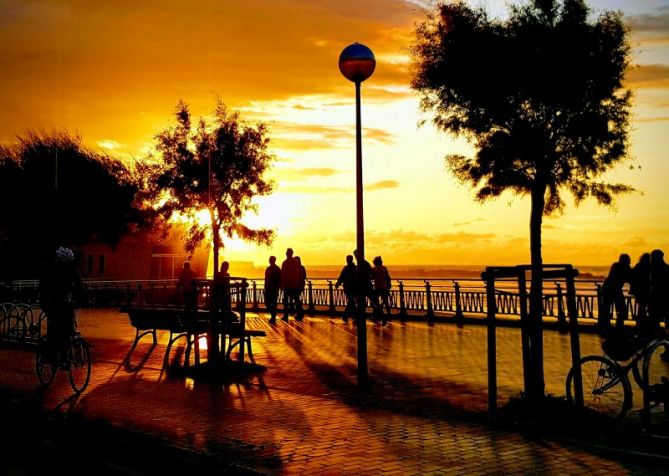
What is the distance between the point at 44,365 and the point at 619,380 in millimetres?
8067

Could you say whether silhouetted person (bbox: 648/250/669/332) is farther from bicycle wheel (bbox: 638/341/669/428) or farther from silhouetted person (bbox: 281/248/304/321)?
silhouetted person (bbox: 281/248/304/321)

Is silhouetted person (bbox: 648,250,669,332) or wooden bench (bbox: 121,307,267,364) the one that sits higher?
silhouetted person (bbox: 648,250,669,332)

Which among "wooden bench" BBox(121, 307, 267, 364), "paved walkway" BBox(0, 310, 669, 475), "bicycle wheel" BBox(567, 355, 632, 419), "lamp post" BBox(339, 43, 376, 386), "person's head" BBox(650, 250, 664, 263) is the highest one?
"lamp post" BBox(339, 43, 376, 386)

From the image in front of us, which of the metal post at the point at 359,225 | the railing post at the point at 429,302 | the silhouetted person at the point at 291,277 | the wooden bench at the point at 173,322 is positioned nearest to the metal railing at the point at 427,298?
the railing post at the point at 429,302

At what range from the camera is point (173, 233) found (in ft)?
175

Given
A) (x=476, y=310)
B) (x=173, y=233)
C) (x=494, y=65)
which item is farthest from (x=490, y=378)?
(x=173, y=233)

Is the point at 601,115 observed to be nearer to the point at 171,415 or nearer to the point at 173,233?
the point at 171,415

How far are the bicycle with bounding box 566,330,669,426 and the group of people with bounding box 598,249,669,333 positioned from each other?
2.52 feet

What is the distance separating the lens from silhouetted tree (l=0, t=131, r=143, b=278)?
55594 millimetres

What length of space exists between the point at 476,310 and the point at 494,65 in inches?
490

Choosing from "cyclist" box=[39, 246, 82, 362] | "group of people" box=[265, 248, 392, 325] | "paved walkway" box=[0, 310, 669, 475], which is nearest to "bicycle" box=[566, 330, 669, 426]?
"paved walkway" box=[0, 310, 669, 475]

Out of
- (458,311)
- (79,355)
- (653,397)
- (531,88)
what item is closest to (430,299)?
(458,311)

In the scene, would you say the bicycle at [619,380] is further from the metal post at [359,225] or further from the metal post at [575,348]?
the metal post at [359,225]

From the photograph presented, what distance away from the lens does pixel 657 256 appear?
1308 cm
